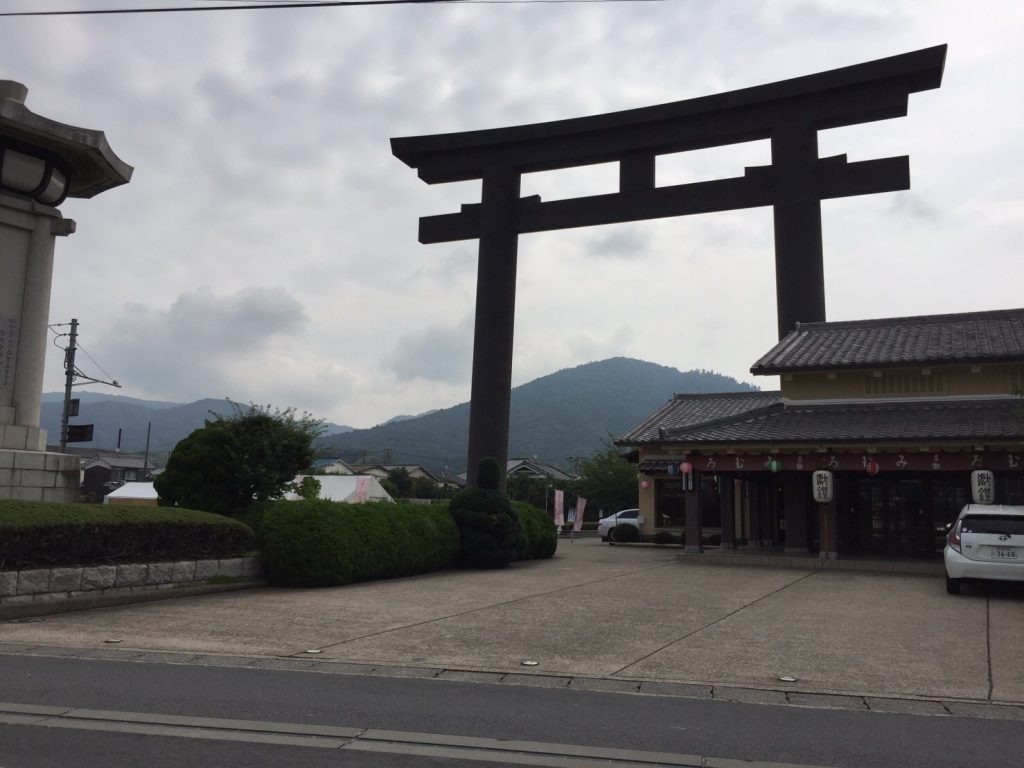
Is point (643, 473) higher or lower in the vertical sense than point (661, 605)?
higher

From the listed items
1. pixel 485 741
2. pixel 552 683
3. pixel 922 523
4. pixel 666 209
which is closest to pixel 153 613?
pixel 552 683

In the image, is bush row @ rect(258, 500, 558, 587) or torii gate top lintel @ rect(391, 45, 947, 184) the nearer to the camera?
bush row @ rect(258, 500, 558, 587)

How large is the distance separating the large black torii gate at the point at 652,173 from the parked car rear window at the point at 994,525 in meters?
9.95

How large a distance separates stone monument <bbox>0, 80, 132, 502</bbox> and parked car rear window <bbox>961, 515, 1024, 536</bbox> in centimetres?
1449

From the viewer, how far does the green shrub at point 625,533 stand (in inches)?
1319

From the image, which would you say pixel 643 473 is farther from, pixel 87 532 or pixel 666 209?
pixel 87 532

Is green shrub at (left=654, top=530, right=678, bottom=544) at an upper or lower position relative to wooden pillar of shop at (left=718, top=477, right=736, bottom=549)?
lower

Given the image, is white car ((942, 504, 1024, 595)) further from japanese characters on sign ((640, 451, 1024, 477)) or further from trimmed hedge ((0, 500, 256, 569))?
trimmed hedge ((0, 500, 256, 569))

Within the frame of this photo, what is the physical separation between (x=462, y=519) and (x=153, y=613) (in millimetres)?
9085

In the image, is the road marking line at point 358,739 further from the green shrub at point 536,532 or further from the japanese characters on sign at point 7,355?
the green shrub at point 536,532

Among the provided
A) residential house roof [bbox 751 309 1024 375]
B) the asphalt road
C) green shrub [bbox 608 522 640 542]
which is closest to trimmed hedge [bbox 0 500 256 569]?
the asphalt road

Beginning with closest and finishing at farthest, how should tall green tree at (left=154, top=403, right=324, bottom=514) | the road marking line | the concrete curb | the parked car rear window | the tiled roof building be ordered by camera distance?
the road marking line < the concrete curb < the parked car rear window < tall green tree at (left=154, top=403, right=324, bottom=514) < the tiled roof building

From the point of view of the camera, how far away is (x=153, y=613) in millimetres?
10266

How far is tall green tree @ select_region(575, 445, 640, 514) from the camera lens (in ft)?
146
